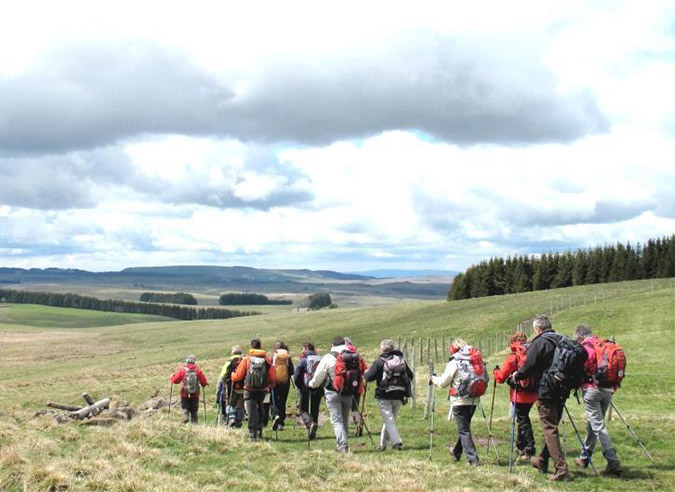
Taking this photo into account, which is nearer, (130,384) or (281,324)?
(130,384)

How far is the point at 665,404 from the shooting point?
21531 mm

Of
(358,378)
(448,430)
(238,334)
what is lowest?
(238,334)

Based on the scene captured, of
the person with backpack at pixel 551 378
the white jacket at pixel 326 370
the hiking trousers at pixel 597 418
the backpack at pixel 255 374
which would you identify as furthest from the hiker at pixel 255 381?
the hiking trousers at pixel 597 418

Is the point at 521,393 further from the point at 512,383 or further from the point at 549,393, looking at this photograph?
the point at 549,393

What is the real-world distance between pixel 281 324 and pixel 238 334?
389 inches

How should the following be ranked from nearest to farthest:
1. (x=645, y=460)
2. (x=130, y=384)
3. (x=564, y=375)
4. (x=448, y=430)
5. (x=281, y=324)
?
(x=564, y=375) < (x=645, y=460) < (x=448, y=430) < (x=130, y=384) < (x=281, y=324)

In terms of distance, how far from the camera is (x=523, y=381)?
12.7m

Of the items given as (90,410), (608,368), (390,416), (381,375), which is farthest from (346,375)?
(90,410)

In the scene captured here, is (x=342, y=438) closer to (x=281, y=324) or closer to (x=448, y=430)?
(x=448, y=430)

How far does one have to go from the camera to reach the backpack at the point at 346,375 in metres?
14.4

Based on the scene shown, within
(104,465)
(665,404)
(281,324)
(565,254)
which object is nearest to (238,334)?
(281,324)

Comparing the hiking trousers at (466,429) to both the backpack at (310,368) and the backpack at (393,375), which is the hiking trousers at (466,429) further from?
the backpack at (310,368)

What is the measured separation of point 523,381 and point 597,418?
1512mm

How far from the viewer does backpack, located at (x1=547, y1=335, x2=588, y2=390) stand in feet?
36.9
